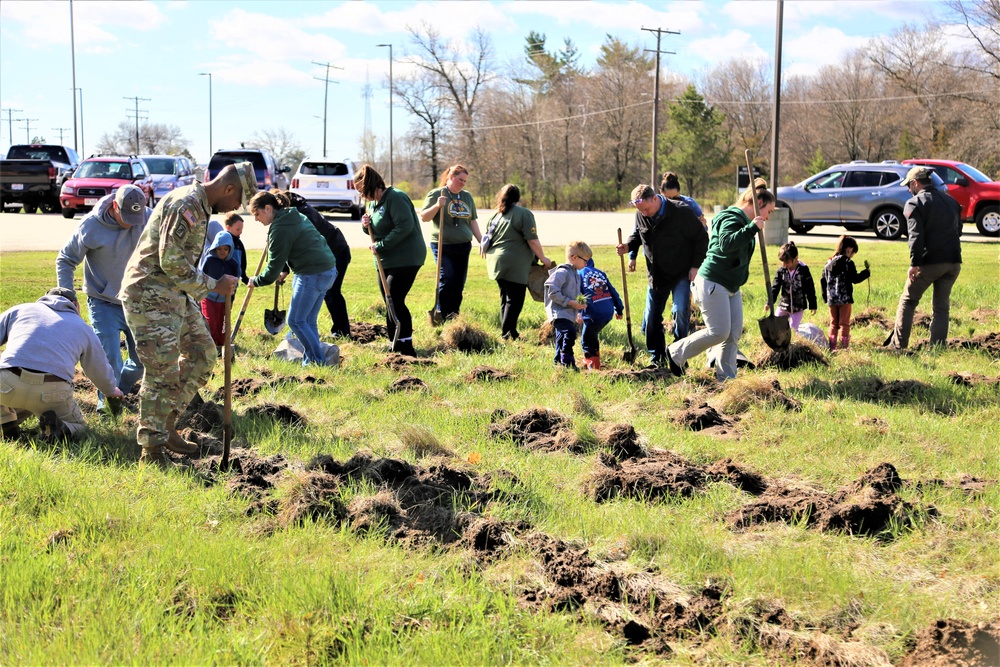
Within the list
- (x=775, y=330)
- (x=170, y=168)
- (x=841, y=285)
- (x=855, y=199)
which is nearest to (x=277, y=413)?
(x=775, y=330)

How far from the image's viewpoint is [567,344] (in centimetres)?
958

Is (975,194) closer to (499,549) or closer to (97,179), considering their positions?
(97,179)

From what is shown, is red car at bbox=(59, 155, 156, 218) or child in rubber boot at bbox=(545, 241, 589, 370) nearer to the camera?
child in rubber boot at bbox=(545, 241, 589, 370)

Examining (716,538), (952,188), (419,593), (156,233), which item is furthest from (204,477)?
(952,188)

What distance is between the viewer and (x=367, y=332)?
37.8 feet

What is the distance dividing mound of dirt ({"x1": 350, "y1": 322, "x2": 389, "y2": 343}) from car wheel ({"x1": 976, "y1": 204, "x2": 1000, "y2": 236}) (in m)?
19.4

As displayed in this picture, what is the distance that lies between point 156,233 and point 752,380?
482 cm

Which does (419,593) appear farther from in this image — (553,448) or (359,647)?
(553,448)

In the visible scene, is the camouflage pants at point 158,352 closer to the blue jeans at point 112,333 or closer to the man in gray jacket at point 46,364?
the man in gray jacket at point 46,364

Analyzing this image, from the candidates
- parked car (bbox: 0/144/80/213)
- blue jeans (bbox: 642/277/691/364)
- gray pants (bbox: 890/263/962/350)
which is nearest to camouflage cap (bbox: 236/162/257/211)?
blue jeans (bbox: 642/277/691/364)

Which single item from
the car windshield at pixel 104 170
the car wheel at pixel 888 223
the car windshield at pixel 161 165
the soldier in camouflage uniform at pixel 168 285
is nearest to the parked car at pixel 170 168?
the car windshield at pixel 161 165

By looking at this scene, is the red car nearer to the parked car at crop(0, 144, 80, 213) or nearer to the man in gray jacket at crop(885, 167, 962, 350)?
the parked car at crop(0, 144, 80, 213)

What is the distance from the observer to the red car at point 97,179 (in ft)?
93.9

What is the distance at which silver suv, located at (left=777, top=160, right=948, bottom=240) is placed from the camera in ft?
80.8
